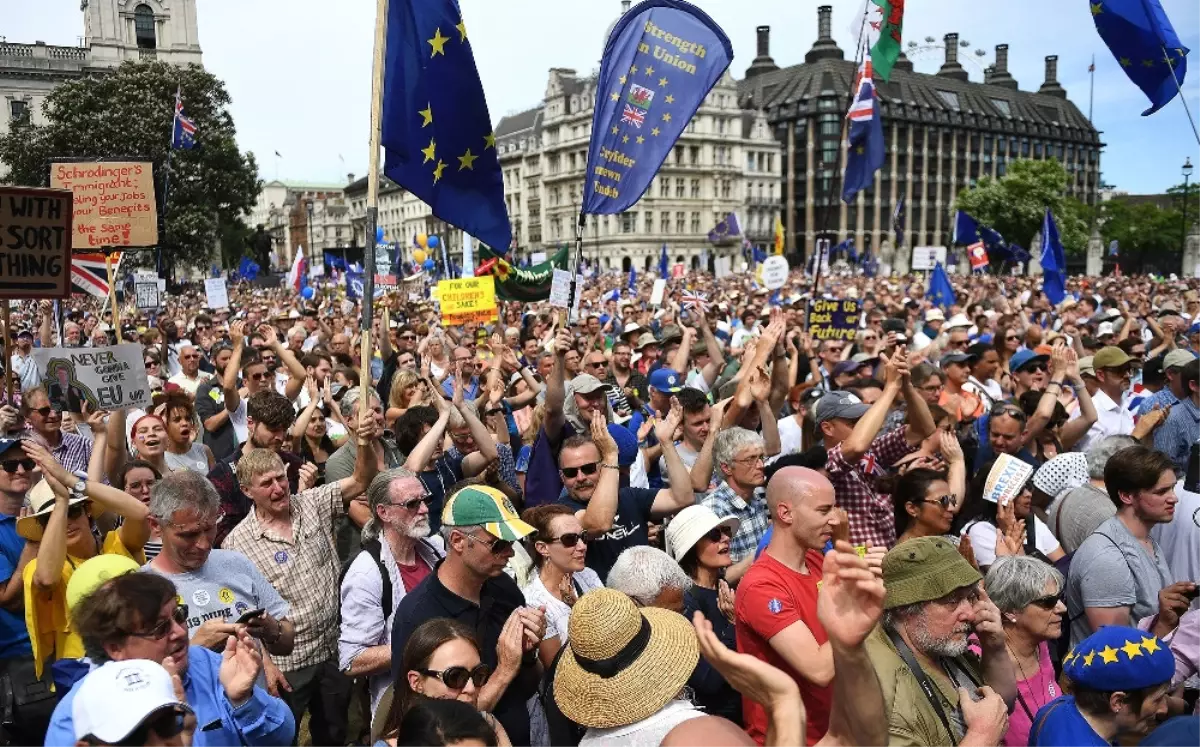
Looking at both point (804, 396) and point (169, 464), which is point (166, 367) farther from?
point (804, 396)

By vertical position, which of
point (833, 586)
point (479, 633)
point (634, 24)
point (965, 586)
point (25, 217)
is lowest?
point (479, 633)

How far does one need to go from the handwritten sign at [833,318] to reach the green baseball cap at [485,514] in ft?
24.5

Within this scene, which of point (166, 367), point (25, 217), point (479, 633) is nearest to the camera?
point (479, 633)

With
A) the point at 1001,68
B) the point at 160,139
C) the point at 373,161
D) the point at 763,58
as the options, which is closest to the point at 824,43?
the point at 763,58

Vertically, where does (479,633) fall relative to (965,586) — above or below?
below

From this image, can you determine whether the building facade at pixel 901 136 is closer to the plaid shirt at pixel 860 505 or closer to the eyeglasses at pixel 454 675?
the plaid shirt at pixel 860 505

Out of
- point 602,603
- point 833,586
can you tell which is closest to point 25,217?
point 602,603

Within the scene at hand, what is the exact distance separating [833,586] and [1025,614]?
1.55 meters

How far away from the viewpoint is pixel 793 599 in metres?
3.29

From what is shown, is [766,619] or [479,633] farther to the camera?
[479,633]

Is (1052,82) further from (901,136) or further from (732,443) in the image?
(732,443)

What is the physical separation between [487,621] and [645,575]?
2.06 ft

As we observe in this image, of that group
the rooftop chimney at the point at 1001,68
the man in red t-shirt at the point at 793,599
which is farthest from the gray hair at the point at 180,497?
the rooftop chimney at the point at 1001,68

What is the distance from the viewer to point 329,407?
7770mm
